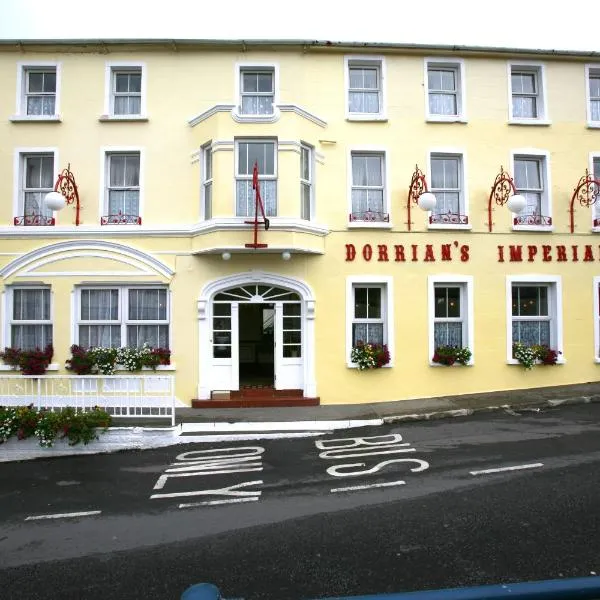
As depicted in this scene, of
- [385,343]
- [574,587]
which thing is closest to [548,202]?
[385,343]

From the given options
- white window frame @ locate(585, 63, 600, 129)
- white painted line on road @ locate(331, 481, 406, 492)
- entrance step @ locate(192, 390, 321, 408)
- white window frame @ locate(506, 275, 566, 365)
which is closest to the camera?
white painted line on road @ locate(331, 481, 406, 492)

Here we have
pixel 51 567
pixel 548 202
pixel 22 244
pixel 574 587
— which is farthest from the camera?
pixel 548 202

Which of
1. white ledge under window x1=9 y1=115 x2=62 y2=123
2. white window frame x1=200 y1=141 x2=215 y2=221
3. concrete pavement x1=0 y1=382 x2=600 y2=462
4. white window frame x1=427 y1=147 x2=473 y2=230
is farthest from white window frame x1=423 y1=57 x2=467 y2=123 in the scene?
white ledge under window x1=9 y1=115 x2=62 y2=123

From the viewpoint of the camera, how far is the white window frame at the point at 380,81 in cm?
1209

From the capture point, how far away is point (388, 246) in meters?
11.9

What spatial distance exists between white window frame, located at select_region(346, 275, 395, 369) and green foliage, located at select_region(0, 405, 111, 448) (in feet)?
19.5

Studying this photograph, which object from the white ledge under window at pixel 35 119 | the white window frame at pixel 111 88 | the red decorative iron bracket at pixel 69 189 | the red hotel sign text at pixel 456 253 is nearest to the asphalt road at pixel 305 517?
the red hotel sign text at pixel 456 253

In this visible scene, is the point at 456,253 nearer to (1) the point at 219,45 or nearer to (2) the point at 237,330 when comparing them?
(2) the point at 237,330

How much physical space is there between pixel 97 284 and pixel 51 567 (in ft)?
27.1

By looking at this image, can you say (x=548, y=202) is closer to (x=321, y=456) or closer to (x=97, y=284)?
(x=321, y=456)

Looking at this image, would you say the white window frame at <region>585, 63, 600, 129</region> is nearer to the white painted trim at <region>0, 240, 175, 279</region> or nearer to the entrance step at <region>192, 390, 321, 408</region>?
the entrance step at <region>192, 390, 321, 408</region>

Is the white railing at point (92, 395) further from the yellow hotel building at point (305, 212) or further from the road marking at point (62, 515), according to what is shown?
the road marking at point (62, 515)

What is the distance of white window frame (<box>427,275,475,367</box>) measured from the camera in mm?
11961

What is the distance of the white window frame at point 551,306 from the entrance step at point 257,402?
208 inches
